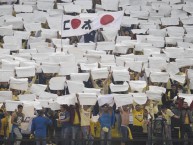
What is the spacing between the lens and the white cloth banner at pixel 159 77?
2811cm

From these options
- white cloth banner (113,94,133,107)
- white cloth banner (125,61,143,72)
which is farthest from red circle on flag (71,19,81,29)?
white cloth banner (113,94,133,107)

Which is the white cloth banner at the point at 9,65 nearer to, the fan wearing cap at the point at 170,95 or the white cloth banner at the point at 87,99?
the white cloth banner at the point at 87,99

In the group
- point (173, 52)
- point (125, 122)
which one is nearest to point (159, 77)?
point (173, 52)

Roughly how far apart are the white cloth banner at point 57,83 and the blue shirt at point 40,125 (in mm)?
3179

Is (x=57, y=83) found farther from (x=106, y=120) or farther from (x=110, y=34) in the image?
(x=110, y=34)

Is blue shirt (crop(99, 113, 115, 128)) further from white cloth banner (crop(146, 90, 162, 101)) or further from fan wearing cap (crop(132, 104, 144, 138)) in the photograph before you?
white cloth banner (crop(146, 90, 162, 101))

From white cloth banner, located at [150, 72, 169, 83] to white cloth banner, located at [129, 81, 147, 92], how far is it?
2.83 ft

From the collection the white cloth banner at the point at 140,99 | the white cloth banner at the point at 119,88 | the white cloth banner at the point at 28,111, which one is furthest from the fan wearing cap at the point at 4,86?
the white cloth banner at the point at 140,99

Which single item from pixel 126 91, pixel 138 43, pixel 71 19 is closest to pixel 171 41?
pixel 138 43

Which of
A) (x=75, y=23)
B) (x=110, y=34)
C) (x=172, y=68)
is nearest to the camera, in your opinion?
(x=172, y=68)

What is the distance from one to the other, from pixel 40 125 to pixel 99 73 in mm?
4350

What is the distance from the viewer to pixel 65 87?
27.3 meters

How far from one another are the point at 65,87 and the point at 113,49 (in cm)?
461

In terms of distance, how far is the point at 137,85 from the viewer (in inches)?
1073
